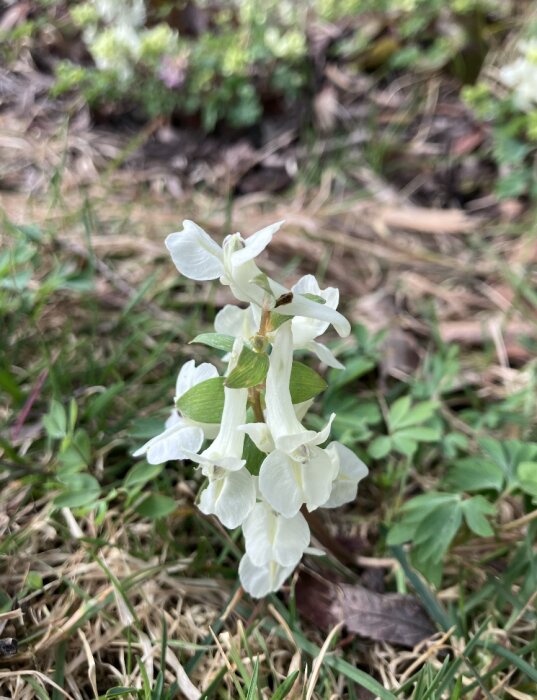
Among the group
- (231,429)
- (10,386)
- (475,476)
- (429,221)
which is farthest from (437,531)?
(429,221)

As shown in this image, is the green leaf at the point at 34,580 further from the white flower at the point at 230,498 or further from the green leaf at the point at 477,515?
the green leaf at the point at 477,515

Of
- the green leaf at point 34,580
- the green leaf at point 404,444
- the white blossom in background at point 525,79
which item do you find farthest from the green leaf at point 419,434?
the white blossom in background at point 525,79

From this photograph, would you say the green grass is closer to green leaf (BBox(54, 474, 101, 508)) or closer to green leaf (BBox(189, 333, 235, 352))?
green leaf (BBox(54, 474, 101, 508))

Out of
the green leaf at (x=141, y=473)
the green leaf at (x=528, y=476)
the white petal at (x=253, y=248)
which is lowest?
the green leaf at (x=528, y=476)

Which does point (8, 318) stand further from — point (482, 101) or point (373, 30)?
point (373, 30)

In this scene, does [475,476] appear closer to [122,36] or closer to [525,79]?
[525,79]

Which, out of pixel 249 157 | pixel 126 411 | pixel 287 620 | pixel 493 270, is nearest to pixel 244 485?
pixel 287 620
